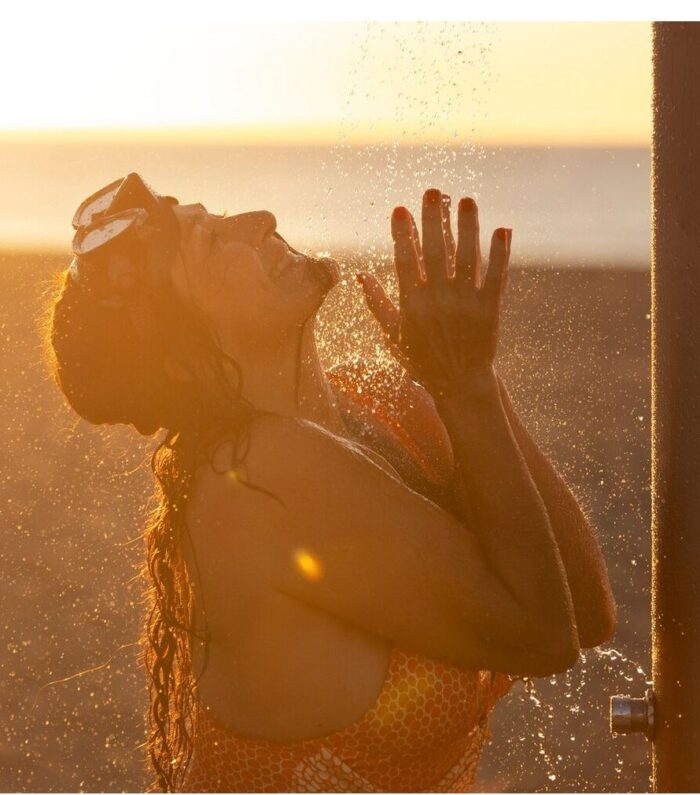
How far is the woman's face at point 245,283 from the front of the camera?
2916 millimetres

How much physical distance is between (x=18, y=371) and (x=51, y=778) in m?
12.6

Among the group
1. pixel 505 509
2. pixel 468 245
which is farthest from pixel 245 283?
pixel 505 509

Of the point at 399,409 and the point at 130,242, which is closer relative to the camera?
the point at 130,242

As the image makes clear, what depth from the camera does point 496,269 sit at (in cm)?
246

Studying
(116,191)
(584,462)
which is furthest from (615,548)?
(116,191)

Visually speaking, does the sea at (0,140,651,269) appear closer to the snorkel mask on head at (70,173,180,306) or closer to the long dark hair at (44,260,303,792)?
the snorkel mask on head at (70,173,180,306)

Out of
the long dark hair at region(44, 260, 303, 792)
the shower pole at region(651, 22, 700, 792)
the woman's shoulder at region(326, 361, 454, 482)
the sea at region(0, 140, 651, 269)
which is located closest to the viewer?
the shower pole at region(651, 22, 700, 792)

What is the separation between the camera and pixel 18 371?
62.0ft

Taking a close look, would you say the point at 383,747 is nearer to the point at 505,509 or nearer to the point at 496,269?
the point at 505,509

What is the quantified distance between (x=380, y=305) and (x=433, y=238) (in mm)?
561

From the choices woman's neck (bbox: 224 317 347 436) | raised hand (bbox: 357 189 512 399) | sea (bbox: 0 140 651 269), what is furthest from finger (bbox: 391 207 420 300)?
sea (bbox: 0 140 651 269)

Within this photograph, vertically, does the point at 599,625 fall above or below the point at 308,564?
below

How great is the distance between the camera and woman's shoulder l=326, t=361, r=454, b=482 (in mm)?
3189

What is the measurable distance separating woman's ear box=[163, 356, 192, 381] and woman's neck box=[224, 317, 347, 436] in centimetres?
11
